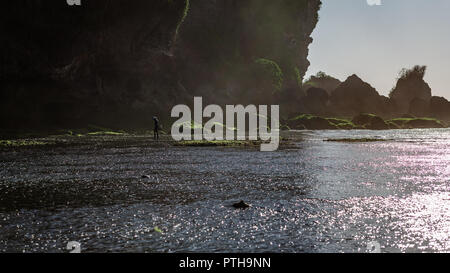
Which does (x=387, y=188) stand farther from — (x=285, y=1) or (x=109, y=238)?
(x=285, y=1)

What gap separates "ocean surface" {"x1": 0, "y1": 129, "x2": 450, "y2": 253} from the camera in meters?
7.87

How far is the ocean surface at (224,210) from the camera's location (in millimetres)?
7867

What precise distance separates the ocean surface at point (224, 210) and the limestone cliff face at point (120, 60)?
4651 centimetres

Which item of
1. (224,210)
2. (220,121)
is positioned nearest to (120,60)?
(220,121)

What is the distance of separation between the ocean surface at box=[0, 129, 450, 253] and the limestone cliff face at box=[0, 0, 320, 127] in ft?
153

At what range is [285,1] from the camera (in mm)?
141750

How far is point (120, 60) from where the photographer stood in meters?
74.6

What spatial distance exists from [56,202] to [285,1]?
465 feet

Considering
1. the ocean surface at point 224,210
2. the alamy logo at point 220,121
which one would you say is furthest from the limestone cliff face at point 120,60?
the ocean surface at point 224,210

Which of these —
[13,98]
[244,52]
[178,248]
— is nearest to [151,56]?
[13,98]

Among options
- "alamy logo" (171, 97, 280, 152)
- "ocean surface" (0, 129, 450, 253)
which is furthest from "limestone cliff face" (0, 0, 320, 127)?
"ocean surface" (0, 129, 450, 253)

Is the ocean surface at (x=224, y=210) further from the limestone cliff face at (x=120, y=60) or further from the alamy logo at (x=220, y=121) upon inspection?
the alamy logo at (x=220, y=121)

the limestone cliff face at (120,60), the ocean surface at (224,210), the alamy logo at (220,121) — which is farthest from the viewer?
the alamy logo at (220,121)

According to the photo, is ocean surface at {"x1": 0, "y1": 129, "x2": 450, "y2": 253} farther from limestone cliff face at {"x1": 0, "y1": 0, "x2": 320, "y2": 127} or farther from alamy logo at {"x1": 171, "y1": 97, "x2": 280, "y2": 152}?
alamy logo at {"x1": 171, "y1": 97, "x2": 280, "y2": 152}
